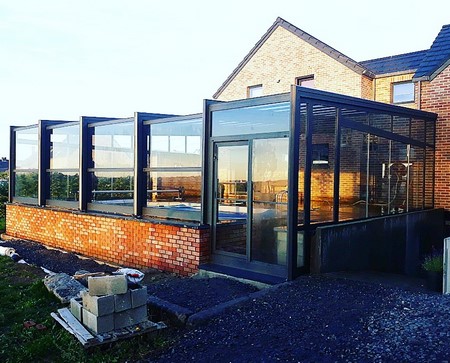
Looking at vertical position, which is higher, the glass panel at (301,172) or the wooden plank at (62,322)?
the glass panel at (301,172)

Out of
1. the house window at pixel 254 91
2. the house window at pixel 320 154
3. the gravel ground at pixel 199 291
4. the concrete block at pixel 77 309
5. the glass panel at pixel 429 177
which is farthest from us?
the house window at pixel 254 91

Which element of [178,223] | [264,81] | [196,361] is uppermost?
[264,81]

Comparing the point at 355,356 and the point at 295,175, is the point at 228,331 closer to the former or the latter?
the point at 355,356

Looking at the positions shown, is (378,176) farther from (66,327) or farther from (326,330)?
(66,327)

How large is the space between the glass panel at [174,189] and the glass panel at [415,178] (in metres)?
4.87

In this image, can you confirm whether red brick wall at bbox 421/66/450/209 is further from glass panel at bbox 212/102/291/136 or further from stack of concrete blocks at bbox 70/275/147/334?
stack of concrete blocks at bbox 70/275/147/334

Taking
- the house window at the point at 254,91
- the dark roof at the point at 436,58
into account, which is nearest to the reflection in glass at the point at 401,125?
the dark roof at the point at 436,58

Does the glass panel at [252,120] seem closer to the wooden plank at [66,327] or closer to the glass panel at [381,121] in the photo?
the glass panel at [381,121]

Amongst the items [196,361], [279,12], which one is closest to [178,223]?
[196,361]

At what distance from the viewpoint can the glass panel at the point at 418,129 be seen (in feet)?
29.9

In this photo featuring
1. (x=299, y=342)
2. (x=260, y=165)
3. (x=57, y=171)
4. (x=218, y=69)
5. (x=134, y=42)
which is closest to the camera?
(x=299, y=342)

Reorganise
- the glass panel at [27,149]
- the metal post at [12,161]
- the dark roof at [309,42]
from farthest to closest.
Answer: the dark roof at [309,42] < the metal post at [12,161] < the glass panel at [27,149]

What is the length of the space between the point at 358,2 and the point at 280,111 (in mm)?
7949

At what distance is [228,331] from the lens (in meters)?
4.10
